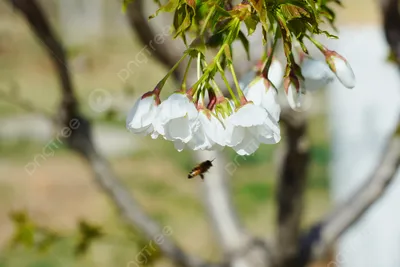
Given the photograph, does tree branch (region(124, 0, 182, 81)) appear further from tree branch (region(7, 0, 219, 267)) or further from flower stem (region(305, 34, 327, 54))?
flower stem (region(305, 34, 327, 54))

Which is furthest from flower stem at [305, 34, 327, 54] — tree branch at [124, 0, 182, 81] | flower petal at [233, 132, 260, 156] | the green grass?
the green grass

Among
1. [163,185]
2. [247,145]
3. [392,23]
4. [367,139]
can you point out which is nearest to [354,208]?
[392,23]

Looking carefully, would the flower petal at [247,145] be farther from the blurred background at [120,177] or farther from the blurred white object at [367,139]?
the blurred white object at [367,139]

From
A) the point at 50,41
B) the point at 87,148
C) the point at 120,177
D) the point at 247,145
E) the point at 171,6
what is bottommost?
the point at 247,145

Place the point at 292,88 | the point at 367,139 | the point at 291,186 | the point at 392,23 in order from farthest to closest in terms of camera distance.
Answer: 1. the point at 367,139
2. the point at 291,186
3. the point at 392,23
4. the point at 292,88

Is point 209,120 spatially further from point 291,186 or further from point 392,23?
point 291,186

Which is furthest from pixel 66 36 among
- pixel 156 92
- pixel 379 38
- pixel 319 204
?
pixel 156 92
